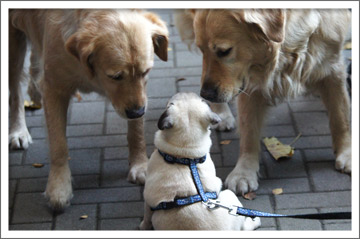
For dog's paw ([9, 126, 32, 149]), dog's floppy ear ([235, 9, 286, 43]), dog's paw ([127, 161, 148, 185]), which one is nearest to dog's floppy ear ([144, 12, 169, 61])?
dog's floppy ear ([235, 9, 286, 43])

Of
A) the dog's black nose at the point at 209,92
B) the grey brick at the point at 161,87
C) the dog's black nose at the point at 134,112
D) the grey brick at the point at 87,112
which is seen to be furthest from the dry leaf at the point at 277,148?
the grey brick at the point at 87,112

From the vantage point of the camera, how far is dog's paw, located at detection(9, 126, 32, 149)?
502 cm

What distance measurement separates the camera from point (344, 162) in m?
4.61

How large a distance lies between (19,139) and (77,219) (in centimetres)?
115

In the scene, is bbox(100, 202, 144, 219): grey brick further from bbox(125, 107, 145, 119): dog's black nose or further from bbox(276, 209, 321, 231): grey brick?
bbox(276, 209, 321, 231): grey brick

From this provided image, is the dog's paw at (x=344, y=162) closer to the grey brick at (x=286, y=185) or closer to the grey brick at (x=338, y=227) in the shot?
the grey brick at (x=286, y=185)

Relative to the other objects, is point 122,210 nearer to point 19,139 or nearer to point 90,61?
point 90,61

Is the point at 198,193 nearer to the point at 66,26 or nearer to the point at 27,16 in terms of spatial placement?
the point at 66,26

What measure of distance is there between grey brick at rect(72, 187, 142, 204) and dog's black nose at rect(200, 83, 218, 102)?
2.95ft

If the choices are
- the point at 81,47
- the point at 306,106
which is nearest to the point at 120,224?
the point at 81,47

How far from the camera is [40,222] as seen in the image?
4219 millimetres

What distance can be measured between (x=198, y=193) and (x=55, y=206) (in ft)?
4.01

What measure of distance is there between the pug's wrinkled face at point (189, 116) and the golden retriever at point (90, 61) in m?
0.44

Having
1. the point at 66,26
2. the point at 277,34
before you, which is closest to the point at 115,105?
the point at 66,26
